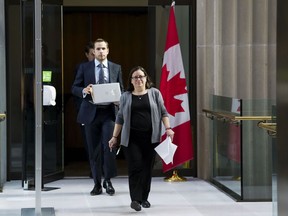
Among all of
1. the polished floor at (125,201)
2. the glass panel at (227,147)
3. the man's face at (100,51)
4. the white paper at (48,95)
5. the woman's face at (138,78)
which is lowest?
the polished floor at (125,201)

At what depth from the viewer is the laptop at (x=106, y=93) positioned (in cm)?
1037

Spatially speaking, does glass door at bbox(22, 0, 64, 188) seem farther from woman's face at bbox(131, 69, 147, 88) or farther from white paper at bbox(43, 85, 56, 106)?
woman's face at bbox(131, 69, 147, 88)

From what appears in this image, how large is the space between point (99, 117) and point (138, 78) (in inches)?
55.0

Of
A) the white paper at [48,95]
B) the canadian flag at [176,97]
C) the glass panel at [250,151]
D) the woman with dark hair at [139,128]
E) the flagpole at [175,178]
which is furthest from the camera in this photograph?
the flagpole at [175,178]

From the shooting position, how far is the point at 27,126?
1168 centimetres

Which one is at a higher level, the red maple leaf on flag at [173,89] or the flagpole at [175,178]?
the red maple leaf on flag at [173,89]

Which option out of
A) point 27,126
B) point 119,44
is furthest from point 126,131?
point 119,44

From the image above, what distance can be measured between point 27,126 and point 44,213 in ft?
8.56

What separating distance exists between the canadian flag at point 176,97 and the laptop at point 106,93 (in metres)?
1.98

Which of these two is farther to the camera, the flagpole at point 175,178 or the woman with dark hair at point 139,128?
the flagpole at point 175,178

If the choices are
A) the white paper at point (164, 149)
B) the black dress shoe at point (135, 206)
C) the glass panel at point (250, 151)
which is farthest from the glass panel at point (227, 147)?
the black dress shoe at point (135, 206)

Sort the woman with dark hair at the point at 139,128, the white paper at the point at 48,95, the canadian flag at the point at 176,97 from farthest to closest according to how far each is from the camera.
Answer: the canadian flag at the point at 176,97
the white paper at the point at 48,95
the woman with dark hair at the point at 139,128

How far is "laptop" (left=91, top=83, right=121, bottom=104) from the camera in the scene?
10367 millimetres

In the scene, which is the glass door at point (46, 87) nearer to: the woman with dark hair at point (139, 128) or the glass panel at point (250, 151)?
the woman with dark hair at point (139, 128)
